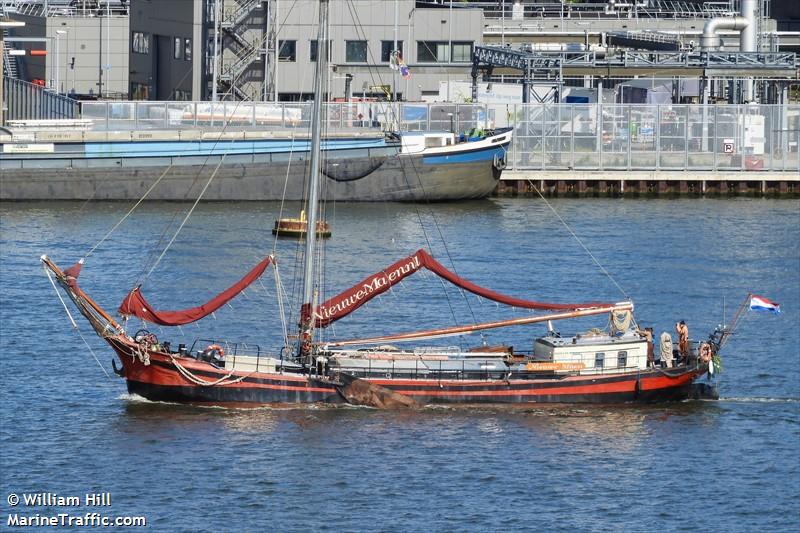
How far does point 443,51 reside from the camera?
145m

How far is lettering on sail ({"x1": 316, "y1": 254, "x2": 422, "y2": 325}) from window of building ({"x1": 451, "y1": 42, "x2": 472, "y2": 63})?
87.7m

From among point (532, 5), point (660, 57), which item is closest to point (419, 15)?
point (660, 57)

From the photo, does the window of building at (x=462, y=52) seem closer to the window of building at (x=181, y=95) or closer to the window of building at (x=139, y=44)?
the window of building at (x=181, y=95)

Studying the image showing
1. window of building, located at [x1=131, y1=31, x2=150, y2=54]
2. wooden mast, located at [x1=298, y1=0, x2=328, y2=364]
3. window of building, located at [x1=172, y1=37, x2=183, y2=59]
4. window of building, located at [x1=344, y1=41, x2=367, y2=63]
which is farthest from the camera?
window of building, located at [x1=131, y1=31, x2=150, y2=54]

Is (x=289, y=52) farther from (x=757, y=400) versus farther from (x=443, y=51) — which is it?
(x=757, y=400)

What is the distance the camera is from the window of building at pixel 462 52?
14525cm

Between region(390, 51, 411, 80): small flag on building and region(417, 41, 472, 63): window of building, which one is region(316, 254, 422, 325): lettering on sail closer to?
region(390, 51, 411, 80): small flag on building

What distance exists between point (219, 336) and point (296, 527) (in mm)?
23651

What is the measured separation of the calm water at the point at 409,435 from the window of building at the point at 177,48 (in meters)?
60.5

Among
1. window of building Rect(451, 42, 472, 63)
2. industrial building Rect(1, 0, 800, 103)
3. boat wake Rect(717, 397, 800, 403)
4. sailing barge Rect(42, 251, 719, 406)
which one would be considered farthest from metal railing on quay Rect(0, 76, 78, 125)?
boat wake Rect(717, 397, 800, 403)

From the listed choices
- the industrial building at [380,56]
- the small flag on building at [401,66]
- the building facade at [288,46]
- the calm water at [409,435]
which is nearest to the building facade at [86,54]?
the industrial building at [380,56]

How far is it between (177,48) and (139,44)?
7.39m

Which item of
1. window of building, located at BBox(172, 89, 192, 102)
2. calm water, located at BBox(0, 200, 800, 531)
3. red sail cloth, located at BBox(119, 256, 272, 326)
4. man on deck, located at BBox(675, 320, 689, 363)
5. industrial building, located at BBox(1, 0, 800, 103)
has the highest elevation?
industrial building, located at BBox(1, 0, 800, 103)

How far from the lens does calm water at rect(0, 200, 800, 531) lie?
46531 millimetres
